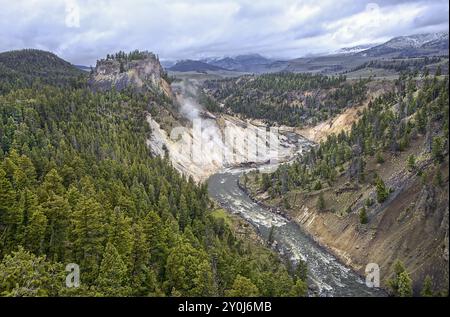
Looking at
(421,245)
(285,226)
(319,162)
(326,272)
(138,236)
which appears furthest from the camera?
(319,162)

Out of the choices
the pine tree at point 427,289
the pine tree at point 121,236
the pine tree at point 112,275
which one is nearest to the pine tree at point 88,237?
the pine tree at point 121,236

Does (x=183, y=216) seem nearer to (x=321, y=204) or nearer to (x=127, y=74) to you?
(x=321, y=204)

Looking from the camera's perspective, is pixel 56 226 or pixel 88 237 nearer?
pixel 88 237

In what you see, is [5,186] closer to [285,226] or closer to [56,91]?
[285,226]

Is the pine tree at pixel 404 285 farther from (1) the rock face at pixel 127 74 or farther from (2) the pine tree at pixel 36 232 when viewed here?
(1) the rock face at pixel 127 74

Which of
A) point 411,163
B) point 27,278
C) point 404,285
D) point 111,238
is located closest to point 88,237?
point 111,238
